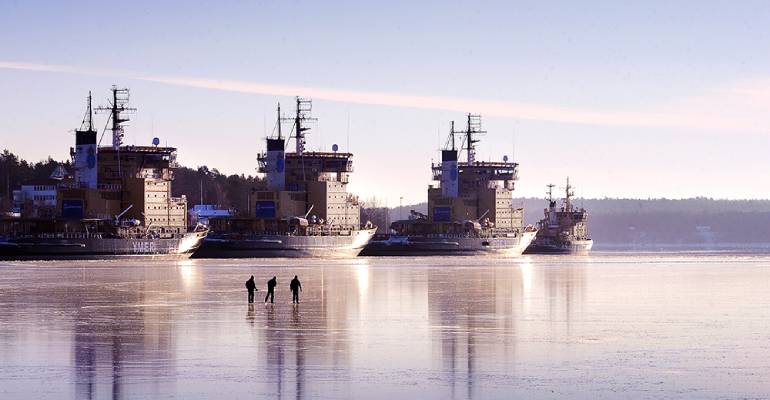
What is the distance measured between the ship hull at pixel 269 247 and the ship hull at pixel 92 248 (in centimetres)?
605

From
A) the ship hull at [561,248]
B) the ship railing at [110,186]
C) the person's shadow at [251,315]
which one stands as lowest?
the ship hull at [561,248]

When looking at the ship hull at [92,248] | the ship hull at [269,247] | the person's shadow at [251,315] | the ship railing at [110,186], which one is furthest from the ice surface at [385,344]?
the ship hull at [269,247]

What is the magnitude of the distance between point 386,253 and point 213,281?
289ft

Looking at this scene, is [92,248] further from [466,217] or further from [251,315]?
[251,315]

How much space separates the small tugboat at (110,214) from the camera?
119188 mm

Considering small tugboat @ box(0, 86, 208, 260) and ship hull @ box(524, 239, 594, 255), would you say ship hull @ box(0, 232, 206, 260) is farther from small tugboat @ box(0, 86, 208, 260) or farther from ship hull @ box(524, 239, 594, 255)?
ship hull @ box(524, 239, 594, 255)

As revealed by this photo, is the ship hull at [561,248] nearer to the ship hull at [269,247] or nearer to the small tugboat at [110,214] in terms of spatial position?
the ship hull at [269,247]

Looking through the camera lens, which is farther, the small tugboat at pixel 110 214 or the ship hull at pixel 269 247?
the ship hull at pixel 269 247

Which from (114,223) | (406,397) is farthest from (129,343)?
(114,223)

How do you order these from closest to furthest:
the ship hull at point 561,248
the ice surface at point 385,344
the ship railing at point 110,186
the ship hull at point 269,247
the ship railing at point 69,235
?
the ice surface at point 385,344
the ship railing at point 69,235
the ship railing at point 110,186
the ship hull at point 269,247
the ship hull at point 561,248

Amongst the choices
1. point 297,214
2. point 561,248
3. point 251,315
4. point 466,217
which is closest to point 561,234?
point 561,248

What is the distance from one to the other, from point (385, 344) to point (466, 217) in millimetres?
130683

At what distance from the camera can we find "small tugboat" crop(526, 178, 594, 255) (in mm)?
182750

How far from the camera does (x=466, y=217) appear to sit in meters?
164
